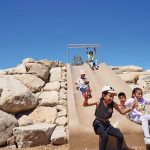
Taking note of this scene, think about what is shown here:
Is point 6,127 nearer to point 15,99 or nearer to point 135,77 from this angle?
point 15,99

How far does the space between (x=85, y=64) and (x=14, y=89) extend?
8101 mm

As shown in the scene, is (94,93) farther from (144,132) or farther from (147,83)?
(147,83)

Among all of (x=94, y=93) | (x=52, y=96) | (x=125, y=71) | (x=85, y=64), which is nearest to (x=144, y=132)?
(x=94, y=93)

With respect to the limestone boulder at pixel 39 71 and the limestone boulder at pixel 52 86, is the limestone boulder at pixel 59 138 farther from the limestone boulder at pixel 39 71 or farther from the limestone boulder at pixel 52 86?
the limestone boulder at pixel 39 71

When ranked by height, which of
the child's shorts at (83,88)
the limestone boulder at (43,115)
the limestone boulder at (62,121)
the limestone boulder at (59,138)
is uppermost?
the child's shorts at (83,88)

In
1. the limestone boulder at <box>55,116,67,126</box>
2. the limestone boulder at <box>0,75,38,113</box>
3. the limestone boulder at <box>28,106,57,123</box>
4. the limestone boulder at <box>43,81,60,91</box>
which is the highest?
the limestone boulder at <box>43,81,60,91</box>

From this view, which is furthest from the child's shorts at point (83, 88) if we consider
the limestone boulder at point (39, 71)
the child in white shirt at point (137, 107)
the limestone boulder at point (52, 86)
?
the child in white shirt at point (137, 107)

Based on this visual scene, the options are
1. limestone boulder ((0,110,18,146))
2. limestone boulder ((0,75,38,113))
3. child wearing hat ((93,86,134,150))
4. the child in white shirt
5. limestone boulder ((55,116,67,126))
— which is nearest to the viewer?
child wearing hat ((93,86,134,150))

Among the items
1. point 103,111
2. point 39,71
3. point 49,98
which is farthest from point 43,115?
point 39,71

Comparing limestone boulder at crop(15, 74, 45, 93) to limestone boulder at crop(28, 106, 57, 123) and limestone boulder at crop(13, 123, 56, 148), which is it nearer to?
limestone boulder at crop(28, 106, 57, 123)

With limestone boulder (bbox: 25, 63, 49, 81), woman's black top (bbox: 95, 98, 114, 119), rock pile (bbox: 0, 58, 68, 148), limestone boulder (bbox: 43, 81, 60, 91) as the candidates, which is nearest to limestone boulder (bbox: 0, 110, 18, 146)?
rock pile (bbox: 0, 58, 68, 148)

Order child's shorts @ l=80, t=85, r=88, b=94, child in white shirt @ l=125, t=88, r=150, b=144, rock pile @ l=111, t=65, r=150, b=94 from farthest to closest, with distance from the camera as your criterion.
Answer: rock pile @ l=111, t=65, r=150, b=94, child's shorts @ l=80, t=85, r=88, b=94, child in white shirt @ l=125, t=88, r=150, b=144

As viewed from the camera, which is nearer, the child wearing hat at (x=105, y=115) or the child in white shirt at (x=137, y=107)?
the child wearing hat at (x=105, y=115)

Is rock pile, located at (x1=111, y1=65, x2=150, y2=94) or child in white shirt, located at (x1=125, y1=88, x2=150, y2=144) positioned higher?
rock pile, located at (x1=111, y1=65, x2=150, y2=94)
